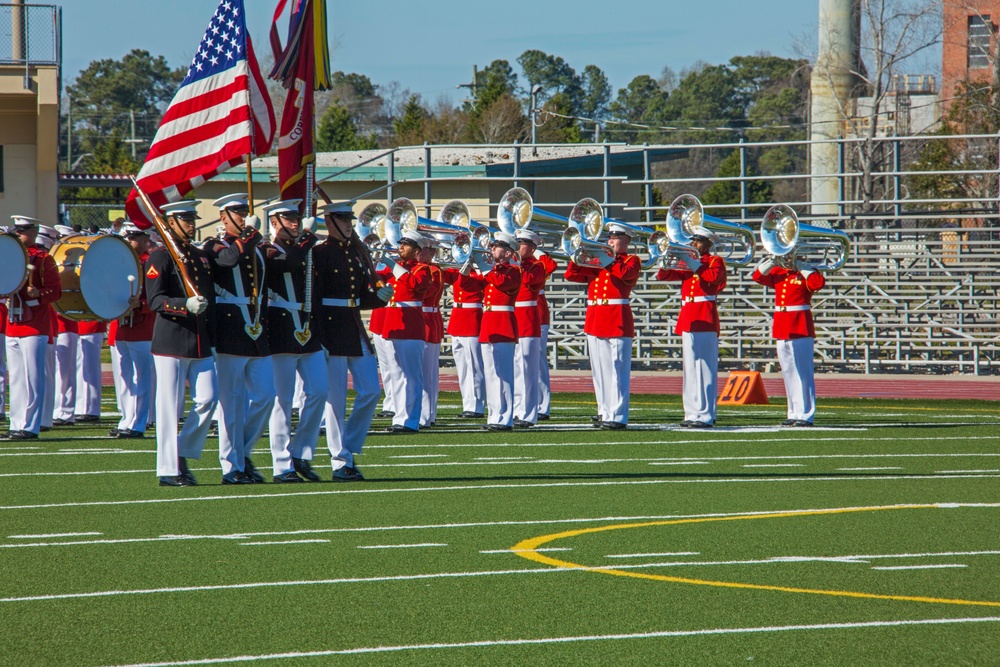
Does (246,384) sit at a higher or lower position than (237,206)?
lower

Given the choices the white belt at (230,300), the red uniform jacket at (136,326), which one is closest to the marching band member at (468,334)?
the red uniform jacket at (136,326)

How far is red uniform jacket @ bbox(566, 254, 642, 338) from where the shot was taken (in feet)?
46.4

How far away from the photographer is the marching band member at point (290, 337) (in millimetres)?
9766

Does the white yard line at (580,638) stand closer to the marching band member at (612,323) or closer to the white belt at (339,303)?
the white belt at (339,303)

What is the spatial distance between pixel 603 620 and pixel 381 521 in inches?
107

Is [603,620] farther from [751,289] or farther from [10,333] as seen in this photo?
[751,289]

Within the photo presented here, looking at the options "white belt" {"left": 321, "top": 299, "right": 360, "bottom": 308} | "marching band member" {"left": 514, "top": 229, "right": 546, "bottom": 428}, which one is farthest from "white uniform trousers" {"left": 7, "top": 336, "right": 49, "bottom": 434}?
"marching band member" {"left": 514, "top": 229, "right": 546, "bottom": 428}

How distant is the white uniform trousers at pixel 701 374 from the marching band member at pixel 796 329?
2.14 ft

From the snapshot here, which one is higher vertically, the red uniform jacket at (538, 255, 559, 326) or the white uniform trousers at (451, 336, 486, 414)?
the red uniform jacket at (538, 255, 559, 326)

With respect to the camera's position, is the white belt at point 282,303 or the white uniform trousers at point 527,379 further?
the white uniform trousers at point 527,379

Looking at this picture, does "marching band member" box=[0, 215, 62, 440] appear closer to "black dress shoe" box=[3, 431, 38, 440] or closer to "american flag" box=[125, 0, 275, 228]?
"black dress shoe" box=[3, 431, 38, 440]

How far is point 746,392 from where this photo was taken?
18500 millimetres

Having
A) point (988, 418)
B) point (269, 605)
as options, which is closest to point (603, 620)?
point (269, 605)

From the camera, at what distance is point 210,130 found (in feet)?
35.4
